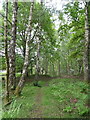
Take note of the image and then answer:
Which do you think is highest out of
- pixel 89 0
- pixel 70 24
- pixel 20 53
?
pixel 89 0

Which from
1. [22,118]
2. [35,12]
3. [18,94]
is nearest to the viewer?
[22,118]

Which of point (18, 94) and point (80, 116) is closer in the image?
point (80, 116)

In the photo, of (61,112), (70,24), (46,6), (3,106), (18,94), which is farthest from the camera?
(70,24)

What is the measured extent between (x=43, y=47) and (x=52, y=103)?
502 inches

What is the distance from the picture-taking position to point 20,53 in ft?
61.7

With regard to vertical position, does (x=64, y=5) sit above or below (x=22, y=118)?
above

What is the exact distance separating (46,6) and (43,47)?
26.2 ft

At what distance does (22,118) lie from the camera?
4.63 metres

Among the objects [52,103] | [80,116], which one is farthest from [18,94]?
[80,116]

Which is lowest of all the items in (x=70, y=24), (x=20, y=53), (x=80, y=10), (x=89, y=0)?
(x=20, y=53)

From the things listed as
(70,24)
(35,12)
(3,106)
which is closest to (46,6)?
(35,12)

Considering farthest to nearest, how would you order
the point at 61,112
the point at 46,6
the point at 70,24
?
1. the point at 70,24
2. the point at 46,6
3. the point at 61,112

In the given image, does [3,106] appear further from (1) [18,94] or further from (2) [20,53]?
(2) [20,53]

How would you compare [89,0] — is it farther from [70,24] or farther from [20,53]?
[20,53]
